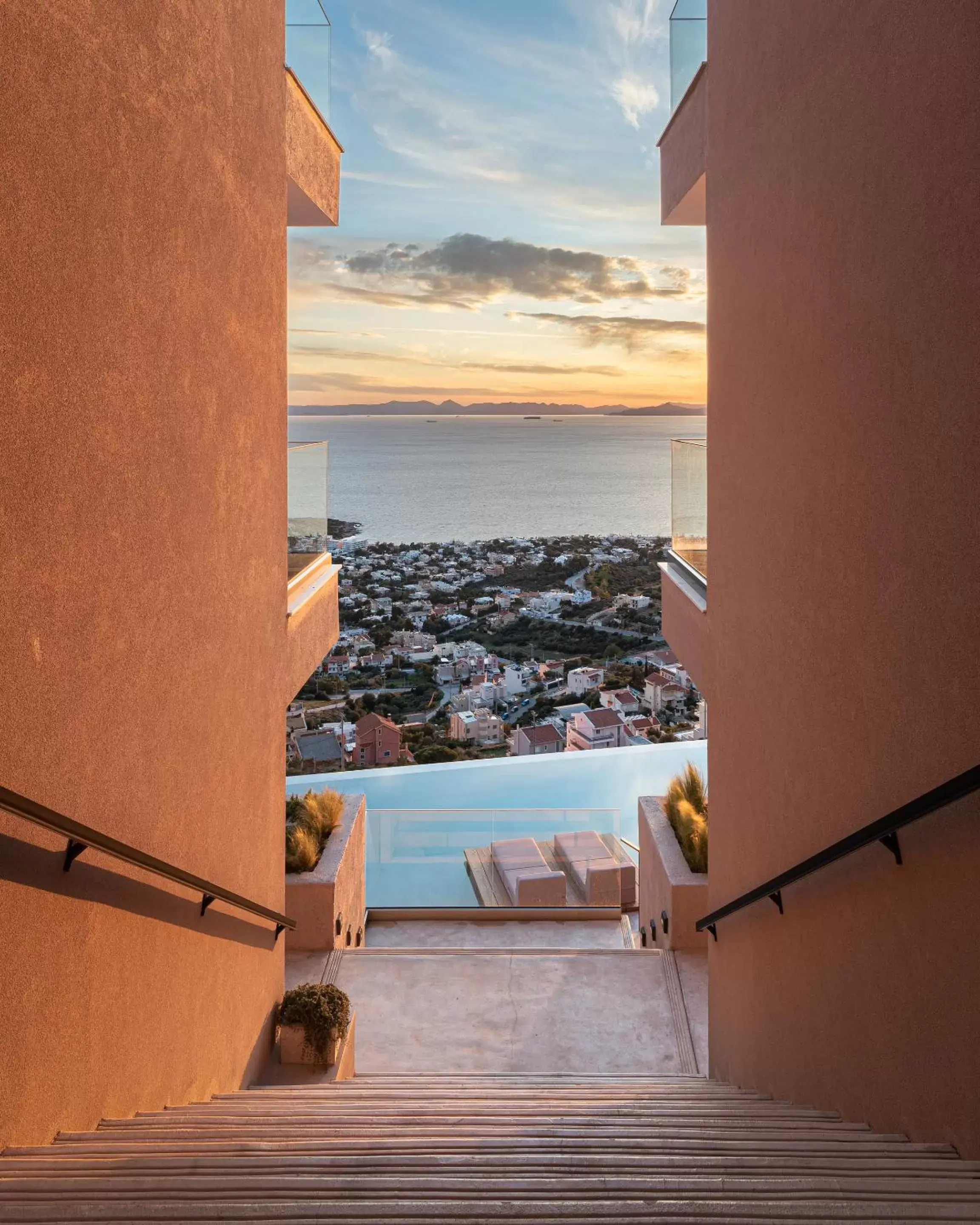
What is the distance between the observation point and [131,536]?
3516 mm

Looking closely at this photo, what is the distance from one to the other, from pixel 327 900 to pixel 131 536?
540 centimetres

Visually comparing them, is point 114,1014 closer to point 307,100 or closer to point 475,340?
point 307,100

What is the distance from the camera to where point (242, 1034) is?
528 centimetres

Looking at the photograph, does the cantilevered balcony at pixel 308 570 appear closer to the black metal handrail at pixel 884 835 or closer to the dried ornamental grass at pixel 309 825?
the dried ornamental grass at pixel 309 825

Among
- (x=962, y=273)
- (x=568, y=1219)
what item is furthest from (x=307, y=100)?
(x=568, y=1219)

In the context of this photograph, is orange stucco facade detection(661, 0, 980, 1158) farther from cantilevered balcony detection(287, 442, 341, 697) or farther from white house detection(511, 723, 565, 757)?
white house detection(511, 723, 565, 757)

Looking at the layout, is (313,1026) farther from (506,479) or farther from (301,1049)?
(506,479)

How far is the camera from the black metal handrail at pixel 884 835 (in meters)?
2.41

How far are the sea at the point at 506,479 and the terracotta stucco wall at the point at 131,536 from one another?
2734 cm

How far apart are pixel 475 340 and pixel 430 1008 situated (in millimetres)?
27885

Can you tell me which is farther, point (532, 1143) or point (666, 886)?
point (666, 886)

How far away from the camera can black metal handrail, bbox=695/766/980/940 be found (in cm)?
241

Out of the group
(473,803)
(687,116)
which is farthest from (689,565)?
(473,803)

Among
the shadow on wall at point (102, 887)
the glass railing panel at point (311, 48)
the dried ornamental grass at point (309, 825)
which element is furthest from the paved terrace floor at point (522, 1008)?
Answer: the glass railing panel at point (311, 48)
